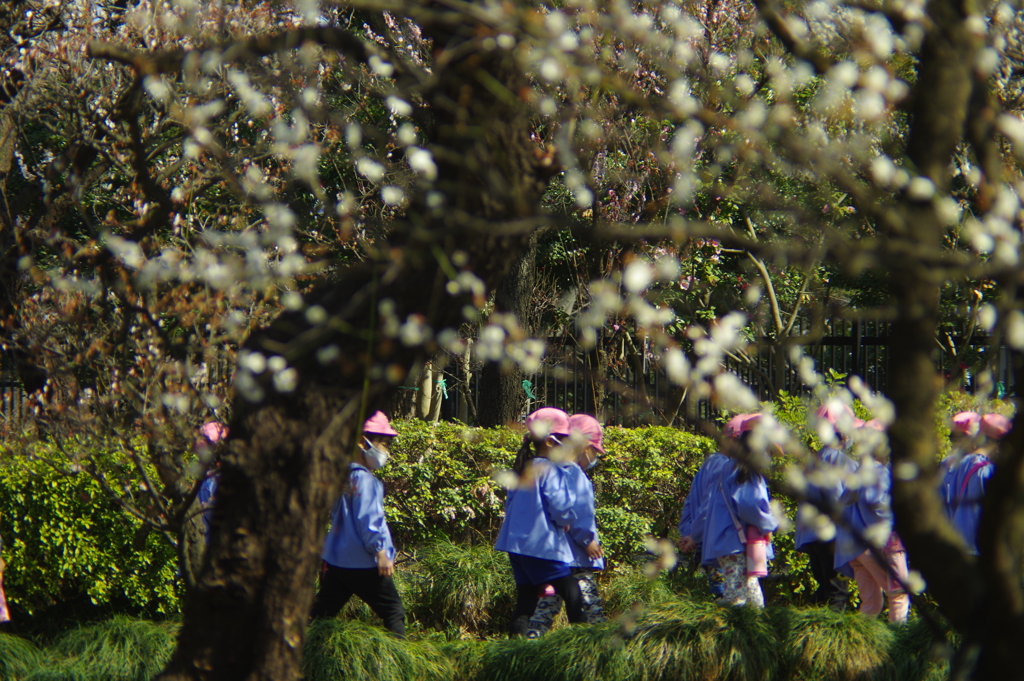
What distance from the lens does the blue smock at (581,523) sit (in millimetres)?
5480

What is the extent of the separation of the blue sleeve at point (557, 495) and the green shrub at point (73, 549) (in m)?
2.46

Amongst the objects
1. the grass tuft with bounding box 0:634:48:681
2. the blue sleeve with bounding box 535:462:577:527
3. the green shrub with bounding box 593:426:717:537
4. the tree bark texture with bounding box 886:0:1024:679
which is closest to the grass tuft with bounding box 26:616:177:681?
the grass tuft with bounding box 0:634:48:681

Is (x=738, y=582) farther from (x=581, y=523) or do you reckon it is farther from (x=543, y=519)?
(x=543, y=519)

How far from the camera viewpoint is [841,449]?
576 centimetres

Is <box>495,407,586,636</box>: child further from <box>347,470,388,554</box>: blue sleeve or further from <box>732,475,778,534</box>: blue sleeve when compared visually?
<box>732,475,778,534</box>: blue sleeve

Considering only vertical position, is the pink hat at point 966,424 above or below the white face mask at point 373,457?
above

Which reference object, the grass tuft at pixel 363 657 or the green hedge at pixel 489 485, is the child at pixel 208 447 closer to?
the grass tuft at pixel 363 657

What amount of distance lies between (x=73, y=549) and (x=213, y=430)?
219 cm

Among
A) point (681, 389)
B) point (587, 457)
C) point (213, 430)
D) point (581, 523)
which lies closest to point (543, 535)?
point (581, 523)

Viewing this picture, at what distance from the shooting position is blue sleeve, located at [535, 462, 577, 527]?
545 centimetres

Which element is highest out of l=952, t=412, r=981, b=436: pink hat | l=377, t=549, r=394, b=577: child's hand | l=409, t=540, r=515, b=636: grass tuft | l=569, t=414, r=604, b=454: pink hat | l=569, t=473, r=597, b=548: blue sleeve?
l=952, t=412, r=981, b=436: pink hat

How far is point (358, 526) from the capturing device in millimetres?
5199

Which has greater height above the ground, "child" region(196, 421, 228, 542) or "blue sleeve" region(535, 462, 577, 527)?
"child" region(196, 421, 228, 542)

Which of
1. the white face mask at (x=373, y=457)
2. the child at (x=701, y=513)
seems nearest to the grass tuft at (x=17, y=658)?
the white face mask at (x=373, y=457)
